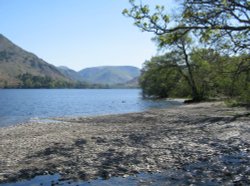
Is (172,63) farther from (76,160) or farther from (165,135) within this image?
(76,160)

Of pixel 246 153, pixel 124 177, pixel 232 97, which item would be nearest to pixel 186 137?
pixel 246 153

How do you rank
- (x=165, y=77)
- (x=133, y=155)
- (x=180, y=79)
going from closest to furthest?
1. (x=133, y=155)
2. (x=165, y=77)
3. (x=180, y=79)

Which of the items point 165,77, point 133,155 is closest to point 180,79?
point 165,77

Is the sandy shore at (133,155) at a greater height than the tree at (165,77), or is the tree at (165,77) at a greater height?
the tree at (165,77)

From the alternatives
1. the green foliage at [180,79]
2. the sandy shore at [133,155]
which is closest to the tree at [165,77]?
the green foliage at [180,79]

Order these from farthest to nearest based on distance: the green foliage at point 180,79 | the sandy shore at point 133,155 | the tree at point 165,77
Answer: the tree at point 165,77, the green foliage at point 180,79, the sandy shore at point 133,155

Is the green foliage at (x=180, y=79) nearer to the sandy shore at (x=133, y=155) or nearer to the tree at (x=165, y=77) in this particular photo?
the tree at (x=165, y=77)

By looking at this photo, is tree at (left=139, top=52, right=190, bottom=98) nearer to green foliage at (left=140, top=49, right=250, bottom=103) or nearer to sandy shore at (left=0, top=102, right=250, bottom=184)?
green foliage at (left=140, top=49, right=250, bottom=103)

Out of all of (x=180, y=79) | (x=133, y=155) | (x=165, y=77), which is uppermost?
(x=165, y=77)

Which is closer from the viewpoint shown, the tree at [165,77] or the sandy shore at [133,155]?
the sandy shore at [133,155]

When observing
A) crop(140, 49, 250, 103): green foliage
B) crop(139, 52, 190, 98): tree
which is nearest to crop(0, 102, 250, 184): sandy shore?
crop(140, 49, 250, 103): green foliage

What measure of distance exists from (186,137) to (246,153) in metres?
5.18

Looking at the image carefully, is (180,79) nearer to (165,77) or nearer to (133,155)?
(165,77)

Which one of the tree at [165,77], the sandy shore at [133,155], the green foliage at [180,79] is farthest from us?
the tree at [165,77]
